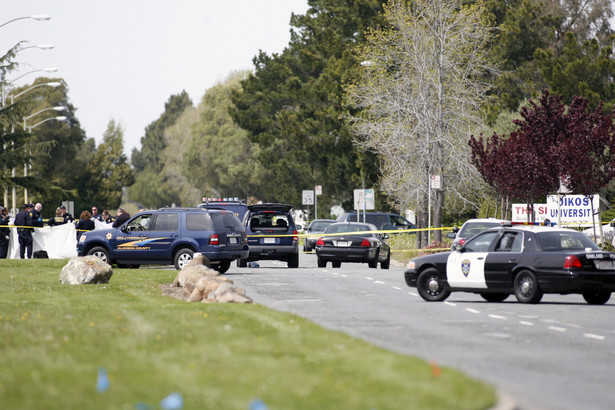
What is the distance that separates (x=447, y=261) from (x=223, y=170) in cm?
8008

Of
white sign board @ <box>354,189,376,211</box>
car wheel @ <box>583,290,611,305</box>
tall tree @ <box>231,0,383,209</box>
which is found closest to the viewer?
car wheel @ <box>583,290,611,305</box>

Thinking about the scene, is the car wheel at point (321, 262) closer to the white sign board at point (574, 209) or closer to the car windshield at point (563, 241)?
the white sign board at point (574, 209)

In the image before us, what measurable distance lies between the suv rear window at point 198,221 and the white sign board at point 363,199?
19.0 metres

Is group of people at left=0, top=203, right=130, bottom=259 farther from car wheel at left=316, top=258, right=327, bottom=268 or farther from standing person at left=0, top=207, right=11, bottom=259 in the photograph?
Answer: car wheel at left=316, top=258, right=327, bottom=268

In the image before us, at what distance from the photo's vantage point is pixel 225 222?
30.6m

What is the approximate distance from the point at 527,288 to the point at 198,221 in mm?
12037

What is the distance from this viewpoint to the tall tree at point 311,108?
227 ft

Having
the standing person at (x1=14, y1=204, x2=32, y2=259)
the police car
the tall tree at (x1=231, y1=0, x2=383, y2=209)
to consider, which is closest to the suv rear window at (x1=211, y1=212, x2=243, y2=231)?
the standing person at (x1=14, y1=204, x2=32, y2=259)

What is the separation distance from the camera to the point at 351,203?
7394cm

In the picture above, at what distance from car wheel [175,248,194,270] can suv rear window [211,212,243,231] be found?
0.98 m

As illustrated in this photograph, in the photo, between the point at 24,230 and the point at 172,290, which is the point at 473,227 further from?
the point at 24,230

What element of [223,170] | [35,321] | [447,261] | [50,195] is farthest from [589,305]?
[223,170]

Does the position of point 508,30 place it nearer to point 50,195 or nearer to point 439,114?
point 439,114

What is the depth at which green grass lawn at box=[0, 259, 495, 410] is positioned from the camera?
8.19 metres
